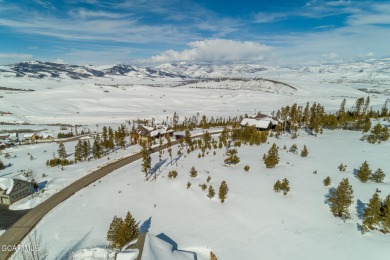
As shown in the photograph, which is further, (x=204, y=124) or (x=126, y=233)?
(x=204, y=124)

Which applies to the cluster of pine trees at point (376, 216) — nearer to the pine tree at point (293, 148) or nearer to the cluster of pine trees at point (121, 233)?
the pine tree at point (293, 148)

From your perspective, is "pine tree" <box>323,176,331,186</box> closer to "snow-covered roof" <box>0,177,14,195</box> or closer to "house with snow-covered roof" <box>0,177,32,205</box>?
"house with snow-covered roof" <box>0,177,32,205</box>

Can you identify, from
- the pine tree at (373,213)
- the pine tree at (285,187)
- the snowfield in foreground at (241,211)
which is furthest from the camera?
the pine tree at (285,187)

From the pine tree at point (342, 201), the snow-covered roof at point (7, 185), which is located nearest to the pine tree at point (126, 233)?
the pine tree at point (342, 201)

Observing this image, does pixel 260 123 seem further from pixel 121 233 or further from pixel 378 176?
pixel 121 233

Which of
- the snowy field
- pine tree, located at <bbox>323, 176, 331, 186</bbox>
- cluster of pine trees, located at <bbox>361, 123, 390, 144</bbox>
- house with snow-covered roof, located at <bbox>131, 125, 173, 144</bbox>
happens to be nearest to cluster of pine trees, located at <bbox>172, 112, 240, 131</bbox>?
house with snow-covered roof, located at <bbox>131, 125, 173, 144</bbox>

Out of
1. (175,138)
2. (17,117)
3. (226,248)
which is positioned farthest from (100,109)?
(226,248)

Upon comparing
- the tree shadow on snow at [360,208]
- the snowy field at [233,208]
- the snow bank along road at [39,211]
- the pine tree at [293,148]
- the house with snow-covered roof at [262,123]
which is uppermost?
the house with snow-covered roof at [262,123]

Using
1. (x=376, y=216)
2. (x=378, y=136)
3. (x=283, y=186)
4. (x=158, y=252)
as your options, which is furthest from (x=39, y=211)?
(x=378, y=136)
